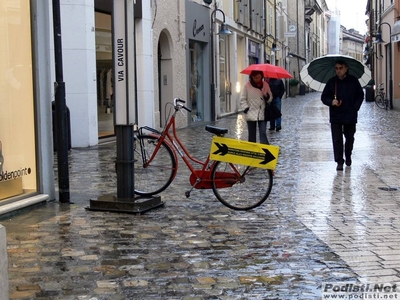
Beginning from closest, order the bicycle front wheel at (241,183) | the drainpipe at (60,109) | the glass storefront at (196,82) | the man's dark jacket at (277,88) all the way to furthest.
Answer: the bicycle front wheel at (241,183)
the drainpipe at (60,109)
the man's dark jacket at (277,88)
the glass storefront at (196,82)

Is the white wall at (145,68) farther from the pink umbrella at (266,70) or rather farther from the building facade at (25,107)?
the building facade at (25,107)

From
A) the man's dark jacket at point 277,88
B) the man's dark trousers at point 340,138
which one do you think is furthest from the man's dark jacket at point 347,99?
the man's dark jacket at point 277,88

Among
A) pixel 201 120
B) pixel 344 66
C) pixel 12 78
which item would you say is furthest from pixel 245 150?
pixel 201 120

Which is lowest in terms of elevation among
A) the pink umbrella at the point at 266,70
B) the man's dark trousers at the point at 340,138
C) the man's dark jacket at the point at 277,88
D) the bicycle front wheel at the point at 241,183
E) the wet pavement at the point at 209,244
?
the wet pavement at the point at 209,244

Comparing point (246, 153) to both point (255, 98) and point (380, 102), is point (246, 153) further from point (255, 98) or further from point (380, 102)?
point (380, 102)

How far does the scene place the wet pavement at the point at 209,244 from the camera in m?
4.71

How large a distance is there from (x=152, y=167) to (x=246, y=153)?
1.38m

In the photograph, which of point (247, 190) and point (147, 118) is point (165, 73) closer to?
point (147, 118)

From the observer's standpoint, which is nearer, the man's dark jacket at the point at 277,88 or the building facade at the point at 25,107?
the building facade at the point at 25,107

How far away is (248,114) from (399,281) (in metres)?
6.67

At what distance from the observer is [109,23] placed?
16.4m

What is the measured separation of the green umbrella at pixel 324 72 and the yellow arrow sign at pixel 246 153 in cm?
407

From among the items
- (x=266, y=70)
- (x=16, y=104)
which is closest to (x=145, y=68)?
(x=266, y=70)

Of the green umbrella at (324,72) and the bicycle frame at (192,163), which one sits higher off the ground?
the green umbrella at (324,72)
